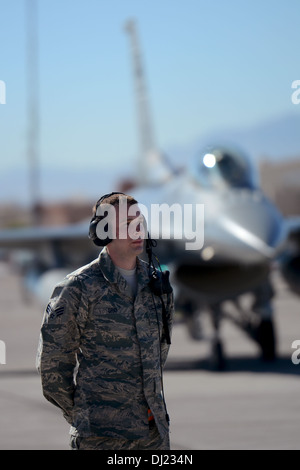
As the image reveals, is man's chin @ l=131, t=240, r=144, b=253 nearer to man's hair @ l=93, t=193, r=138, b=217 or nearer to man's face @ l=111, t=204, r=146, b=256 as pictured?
man's face @ l=111, t=204, r=146, b=256

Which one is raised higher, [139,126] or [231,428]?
[139,126]

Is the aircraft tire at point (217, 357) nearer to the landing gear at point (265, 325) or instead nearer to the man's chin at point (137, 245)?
the landing gear at point (265, 325)

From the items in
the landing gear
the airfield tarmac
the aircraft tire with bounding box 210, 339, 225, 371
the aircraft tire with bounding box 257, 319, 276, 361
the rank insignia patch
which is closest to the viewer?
the rank insignia patch

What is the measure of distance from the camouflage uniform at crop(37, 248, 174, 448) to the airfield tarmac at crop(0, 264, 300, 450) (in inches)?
143

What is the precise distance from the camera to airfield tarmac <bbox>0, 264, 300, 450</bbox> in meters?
8.19

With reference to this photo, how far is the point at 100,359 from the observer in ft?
13.7

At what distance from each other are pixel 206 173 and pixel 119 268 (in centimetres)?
954

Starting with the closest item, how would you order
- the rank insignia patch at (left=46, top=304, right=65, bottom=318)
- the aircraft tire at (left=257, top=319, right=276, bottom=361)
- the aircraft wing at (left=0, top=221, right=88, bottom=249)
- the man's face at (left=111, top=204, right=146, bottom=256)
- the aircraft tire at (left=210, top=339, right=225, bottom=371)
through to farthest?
1. the rank insignia patch at (left=46, top=304, right=65, bottom=318)
2. the man's face at (left=111, top=204, right=146, bottom=256)
3. the aircraft tire at (left=210, top=339, right=225, bottom=371)
4. the aircraft tire at (left=257, top=319, right=276, bottom=361)
5. the aircraft wing at (left=0, top=221, right=88, bottom=249)

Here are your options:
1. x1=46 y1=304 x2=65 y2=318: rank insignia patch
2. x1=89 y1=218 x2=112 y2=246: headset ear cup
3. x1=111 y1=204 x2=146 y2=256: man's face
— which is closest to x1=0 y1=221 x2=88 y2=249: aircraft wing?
x1=89 y1=218 x2=112 y2=246: headset ear cup

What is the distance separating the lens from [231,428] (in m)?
8.80

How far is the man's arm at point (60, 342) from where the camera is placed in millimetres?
4129

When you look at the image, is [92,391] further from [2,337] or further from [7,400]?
[2,337]
